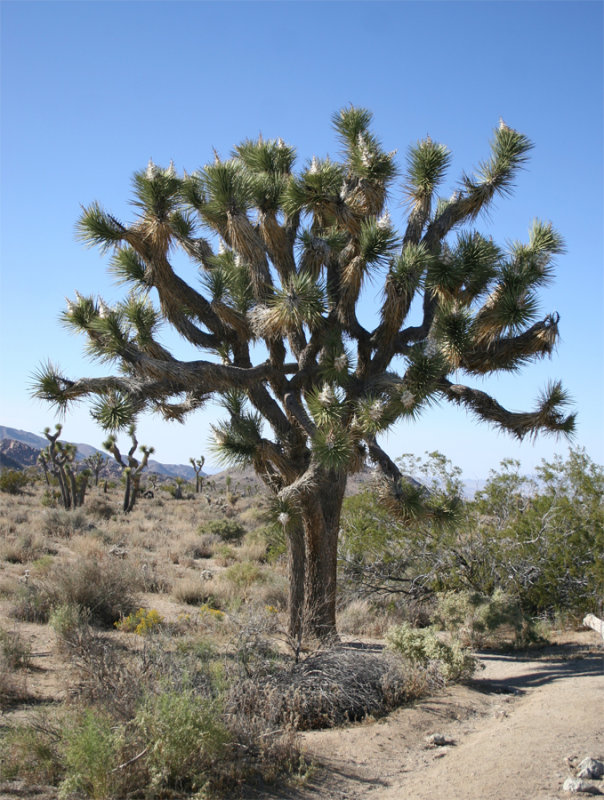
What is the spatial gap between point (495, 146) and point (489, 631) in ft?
21.5

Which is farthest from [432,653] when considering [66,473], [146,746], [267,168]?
[66,473]

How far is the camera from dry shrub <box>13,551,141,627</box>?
891cm

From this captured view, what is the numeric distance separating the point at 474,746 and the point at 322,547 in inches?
140

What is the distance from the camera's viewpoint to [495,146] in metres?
8.72

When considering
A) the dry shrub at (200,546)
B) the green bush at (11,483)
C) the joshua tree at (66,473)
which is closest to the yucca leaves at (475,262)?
the dry shrub at (200,546)

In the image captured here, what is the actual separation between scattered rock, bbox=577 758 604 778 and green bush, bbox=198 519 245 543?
16.1 metres

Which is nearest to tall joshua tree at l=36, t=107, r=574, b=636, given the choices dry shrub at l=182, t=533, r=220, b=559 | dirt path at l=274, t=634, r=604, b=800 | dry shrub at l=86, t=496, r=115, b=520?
dirt path at l=274, t=634, r=604, b=800

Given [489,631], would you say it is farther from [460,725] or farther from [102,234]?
[102,234]

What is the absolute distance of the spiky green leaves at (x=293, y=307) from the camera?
7.10 metres

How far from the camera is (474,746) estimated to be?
4965 millimetres

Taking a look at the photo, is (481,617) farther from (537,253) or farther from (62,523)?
(62,523)

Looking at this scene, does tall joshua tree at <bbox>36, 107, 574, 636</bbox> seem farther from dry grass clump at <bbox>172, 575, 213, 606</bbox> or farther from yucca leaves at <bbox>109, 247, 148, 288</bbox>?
dry grass clump at <bbox>172, 575, 213, 606</bbox>

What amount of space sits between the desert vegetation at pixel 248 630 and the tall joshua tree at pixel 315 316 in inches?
32.0

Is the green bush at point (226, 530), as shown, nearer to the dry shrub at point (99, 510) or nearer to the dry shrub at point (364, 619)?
the dry shrub at point (99, 510)
